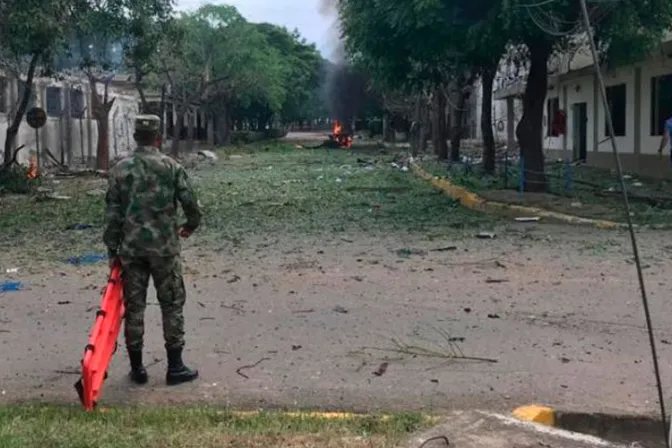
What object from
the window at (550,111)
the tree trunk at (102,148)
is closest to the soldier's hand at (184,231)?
the tree trunk at (102,148)

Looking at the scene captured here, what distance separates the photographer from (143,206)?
5.75 metres

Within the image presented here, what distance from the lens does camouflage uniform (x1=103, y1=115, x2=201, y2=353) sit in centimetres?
573

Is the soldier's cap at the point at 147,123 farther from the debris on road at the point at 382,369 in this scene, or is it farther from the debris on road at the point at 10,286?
the debris on road at the point at 10,286

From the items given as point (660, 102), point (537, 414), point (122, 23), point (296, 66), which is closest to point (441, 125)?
point (660, 102)

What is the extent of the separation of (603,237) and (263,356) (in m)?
7.11

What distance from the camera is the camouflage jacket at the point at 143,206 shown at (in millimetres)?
5719

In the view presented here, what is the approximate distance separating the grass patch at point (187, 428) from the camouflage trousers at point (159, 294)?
668mm

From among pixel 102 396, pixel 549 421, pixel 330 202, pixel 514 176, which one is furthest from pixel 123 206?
pixel 514 176

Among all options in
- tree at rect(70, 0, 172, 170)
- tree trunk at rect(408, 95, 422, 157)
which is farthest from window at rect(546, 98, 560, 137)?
tree at rect(70, 0, 172, 170)

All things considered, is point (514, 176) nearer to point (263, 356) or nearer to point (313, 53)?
point (263, 356)

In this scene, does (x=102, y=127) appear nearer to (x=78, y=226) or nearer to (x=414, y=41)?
(x=78, y=226)

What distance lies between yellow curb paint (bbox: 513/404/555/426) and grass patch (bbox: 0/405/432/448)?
585 mm

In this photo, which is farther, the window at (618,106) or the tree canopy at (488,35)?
the window at (618,106)

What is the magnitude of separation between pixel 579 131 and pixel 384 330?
87.2 ft
